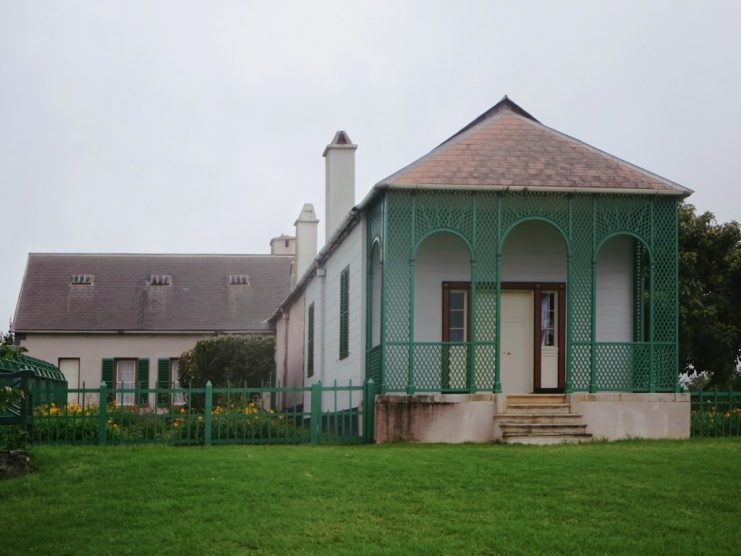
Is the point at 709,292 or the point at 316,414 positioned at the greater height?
the point at 709,292

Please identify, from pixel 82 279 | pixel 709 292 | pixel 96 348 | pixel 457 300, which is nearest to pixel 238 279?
pixel 82 279

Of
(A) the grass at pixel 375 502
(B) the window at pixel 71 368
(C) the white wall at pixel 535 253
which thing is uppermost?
(C) the white wall at pixel 535 253

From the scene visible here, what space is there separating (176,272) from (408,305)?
30263mm

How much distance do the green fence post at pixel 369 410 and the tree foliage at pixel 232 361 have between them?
1970 cm

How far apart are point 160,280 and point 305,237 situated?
1480 cm

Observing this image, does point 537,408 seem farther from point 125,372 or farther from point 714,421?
point 125,372

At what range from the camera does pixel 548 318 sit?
2227 centimetres

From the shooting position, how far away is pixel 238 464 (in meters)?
15.4

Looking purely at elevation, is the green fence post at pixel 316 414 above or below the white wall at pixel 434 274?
below

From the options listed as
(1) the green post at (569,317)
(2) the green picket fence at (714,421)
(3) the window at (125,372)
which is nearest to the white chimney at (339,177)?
(1) the green post at (569,317)

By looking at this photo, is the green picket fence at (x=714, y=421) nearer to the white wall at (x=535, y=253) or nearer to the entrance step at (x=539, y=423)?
the entrance step at (x=539, y=423)

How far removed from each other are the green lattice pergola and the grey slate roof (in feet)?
84.3

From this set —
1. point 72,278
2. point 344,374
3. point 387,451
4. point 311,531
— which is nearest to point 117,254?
point 72,278

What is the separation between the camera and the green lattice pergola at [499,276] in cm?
2019
